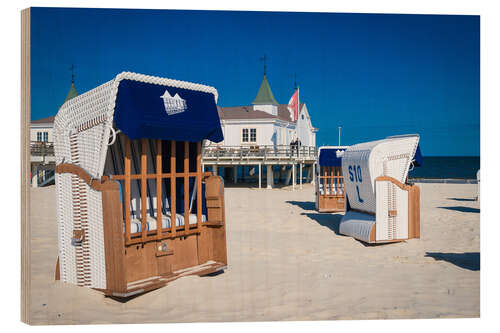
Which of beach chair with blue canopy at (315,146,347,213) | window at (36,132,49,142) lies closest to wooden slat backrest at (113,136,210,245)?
window at (36,132,49,142)

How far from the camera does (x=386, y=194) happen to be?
25.0 feet

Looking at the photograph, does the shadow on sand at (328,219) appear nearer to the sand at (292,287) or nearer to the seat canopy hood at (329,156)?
the seat canopy hood at (329,156)

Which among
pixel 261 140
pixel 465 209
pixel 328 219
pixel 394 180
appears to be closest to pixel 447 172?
pixel 261 140

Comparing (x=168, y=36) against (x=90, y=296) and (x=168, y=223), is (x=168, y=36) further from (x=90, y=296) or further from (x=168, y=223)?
(x=90, y=296)

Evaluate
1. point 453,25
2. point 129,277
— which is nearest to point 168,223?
point 129,277

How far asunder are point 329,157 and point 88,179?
29.9 feet

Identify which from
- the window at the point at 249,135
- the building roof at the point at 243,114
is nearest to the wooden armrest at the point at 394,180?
the building roof at the point at 243,114

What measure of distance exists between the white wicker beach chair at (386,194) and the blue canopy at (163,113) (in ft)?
11.4

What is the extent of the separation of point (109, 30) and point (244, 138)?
1925cm

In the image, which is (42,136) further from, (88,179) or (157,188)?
(157,188)

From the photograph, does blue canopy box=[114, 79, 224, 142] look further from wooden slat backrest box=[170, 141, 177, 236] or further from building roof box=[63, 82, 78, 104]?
building roof box=[63, 82, 78, 104]

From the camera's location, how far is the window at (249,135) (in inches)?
973

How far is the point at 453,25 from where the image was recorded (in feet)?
19.8

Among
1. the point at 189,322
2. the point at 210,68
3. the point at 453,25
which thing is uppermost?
the point at 453,25
